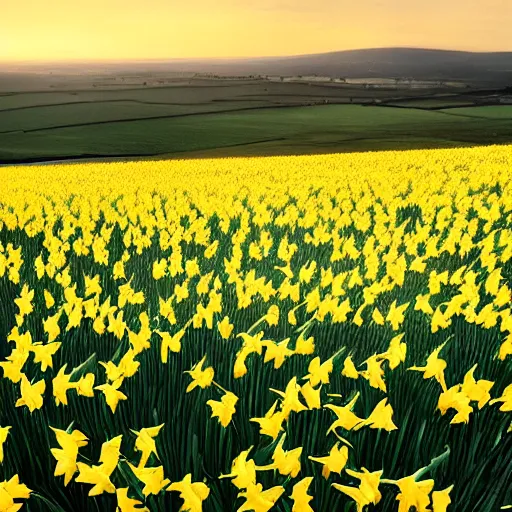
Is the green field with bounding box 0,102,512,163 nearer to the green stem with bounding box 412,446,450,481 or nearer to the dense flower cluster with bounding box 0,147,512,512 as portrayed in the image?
the dense flower cluster with bounding box 0,147,512,512

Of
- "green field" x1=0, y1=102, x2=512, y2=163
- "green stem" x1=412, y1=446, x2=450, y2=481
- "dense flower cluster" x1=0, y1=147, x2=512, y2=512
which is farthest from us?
"green field" x1=0, y1=102, x2=512, y2=163

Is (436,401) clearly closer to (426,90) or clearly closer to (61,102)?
(61,102)

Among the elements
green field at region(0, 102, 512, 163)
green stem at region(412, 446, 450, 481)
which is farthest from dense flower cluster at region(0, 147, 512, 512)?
green field at region(0, 102, 512, 163)

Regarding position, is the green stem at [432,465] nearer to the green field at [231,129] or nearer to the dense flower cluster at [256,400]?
the dense flower cluster at [256,400]

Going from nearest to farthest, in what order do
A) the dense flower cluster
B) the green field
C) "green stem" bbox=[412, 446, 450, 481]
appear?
"green stem" bbox=[412, 446, 450, 481] → the dense flower cluster → the green field

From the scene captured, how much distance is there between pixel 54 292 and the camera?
5926 mm

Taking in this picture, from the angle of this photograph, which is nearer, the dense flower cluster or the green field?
the dense flower cluster

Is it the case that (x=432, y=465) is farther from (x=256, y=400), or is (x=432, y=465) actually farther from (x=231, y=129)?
(x=231, y=129)

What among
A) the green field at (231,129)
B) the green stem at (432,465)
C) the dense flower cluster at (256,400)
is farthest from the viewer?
the green field at (231,129)

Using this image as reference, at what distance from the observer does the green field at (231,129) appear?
48062 mm

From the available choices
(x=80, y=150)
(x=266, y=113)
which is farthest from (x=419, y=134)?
(x=80, y=150)

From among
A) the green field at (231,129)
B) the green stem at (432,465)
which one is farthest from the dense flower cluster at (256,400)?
the green field at (231,129)

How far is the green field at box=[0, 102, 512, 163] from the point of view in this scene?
48.1m

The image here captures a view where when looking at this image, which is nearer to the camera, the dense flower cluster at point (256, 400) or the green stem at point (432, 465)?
the green stem at point (432, 465)
